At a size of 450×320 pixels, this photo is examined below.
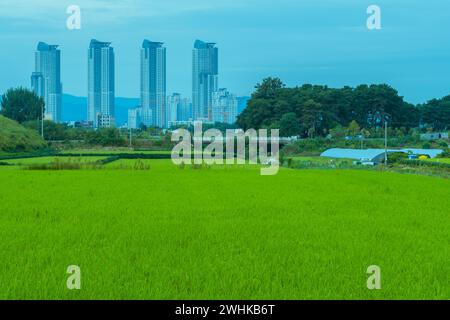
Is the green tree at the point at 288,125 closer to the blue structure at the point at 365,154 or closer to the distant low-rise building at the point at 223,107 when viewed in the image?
the blue structure at the point at 365,154

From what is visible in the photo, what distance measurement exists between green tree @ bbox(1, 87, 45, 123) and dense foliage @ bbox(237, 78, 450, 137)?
19959mm

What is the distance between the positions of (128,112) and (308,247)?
7281 centimetres

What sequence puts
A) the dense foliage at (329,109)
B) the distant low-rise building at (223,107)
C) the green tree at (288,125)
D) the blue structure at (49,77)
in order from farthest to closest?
the distant low-rise building at (223,107) < the blue structure at (49,77) < the dense foliage at (329,109) < the green tree at (288,125)

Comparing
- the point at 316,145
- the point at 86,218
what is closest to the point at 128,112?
the point at 316,145

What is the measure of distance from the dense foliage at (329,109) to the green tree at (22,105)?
65.5ft

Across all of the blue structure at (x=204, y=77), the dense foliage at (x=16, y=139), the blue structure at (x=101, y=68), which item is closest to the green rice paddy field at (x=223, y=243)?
the dense foliage at (x=16, y=139)

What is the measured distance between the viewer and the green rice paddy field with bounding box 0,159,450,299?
506 centimetres

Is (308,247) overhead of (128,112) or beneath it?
beneath

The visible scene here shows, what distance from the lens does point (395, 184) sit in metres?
15.8

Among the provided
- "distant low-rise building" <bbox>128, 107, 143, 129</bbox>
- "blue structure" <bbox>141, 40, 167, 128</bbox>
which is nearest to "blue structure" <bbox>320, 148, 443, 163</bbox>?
"blue structure" <bbox>141, 40, 167, 128</bbox>

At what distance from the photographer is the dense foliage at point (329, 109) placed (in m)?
54.3

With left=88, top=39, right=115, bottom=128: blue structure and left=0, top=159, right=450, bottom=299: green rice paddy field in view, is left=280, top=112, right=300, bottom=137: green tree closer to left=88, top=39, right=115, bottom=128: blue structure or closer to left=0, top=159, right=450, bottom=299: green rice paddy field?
left=88, top=39, right=115, bottom=128: blue structure
